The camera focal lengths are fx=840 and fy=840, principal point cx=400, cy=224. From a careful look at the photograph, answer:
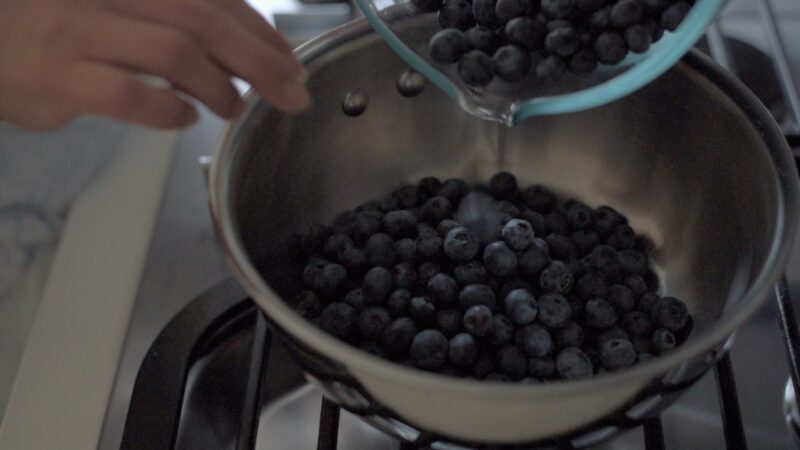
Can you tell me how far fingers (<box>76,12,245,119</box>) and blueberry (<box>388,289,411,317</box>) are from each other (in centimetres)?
24

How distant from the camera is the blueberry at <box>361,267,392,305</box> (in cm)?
74

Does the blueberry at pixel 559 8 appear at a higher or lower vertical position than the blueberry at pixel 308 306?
higher

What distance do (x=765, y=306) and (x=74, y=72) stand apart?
2.13ft

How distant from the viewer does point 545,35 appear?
0.70 metres

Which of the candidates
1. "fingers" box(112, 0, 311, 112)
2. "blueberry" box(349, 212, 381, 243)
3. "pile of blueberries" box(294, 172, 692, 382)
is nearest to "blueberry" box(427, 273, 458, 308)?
"pile of blueberries" box(294, 172, 692, 382)

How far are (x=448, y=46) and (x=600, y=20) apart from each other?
4.9 inches

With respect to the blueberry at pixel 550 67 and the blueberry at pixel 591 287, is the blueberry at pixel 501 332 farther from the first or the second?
the blueberry at pixel 550 67

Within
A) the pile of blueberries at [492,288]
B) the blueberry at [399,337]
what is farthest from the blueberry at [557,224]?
the blueberry at [399,337]

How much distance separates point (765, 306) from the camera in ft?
2.65

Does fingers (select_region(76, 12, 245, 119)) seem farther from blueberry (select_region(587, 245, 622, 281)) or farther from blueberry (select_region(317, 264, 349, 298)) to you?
blueberry (select_region(587, 245, 622, 281))

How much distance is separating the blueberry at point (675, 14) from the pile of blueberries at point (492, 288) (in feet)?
0.71

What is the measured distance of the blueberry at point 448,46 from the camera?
0.71m

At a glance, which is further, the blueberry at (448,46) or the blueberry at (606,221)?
the blueberry at (606,221)

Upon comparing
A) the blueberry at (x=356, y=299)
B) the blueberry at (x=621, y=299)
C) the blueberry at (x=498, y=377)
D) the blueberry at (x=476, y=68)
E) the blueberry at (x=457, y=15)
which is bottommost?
the blueberry at (x=498, y=377)
